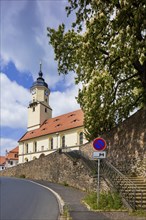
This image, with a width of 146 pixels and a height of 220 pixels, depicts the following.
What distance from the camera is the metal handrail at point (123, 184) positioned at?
12630mm

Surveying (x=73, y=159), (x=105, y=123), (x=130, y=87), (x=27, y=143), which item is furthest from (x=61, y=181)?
(x=27, y=143)

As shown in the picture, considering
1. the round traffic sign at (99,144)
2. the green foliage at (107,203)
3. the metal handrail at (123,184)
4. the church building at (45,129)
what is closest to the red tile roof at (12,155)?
the church building at (45,129)

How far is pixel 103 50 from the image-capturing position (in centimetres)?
1753

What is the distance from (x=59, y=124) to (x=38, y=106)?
1125cm

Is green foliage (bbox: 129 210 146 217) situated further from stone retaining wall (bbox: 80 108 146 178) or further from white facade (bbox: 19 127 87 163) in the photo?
white facade (bbox: 19 127 87 163)

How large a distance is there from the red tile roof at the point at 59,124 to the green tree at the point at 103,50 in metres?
34.1

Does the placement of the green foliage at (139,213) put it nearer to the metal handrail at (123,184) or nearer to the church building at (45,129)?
the metal handrail at (123,184)

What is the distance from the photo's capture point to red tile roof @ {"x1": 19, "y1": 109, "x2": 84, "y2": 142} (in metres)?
57.2

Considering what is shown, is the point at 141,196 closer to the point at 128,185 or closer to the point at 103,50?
the point at 128,185

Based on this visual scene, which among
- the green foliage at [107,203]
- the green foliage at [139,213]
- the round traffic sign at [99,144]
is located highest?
the round traffic sign at [99,144]

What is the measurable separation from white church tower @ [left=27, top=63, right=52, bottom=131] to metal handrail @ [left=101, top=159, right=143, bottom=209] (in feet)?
176

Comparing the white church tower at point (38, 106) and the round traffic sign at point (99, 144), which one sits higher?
the white church tower at point (38, 106)

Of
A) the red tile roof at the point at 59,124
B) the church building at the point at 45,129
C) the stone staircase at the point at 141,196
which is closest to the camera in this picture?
the stone staircase at the point at 141,196

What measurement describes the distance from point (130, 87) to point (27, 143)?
5081 centimetres
